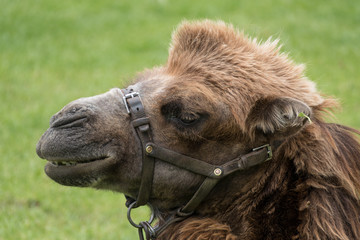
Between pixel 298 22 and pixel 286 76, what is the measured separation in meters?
9.55

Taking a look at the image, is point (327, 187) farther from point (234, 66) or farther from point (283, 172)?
point (234, 66)

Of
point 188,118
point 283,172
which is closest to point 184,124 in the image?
point 188,118

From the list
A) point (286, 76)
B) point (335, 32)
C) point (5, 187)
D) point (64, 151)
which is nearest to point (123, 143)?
point (64, 151)

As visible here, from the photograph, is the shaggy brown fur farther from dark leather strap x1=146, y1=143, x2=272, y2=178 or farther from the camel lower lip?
the camel lower lip

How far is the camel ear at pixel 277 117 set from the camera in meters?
3.62

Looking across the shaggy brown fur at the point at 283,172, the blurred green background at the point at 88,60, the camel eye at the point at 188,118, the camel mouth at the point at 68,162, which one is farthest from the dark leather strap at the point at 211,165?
the blurred green background at the point at 88,60

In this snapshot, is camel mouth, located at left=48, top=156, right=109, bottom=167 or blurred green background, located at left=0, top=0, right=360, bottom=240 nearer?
camel mouth, located at left=48, top=156, right=109, bottom=167

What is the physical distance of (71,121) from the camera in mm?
3760

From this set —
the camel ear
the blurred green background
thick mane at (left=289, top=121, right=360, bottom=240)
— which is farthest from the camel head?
the blurred green background

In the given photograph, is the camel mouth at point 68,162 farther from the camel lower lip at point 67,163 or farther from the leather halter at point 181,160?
the leather halter at point 181,160

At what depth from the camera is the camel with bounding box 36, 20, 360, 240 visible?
3717 mm

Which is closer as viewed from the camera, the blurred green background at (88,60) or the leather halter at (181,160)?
the leather halter at (181,160)

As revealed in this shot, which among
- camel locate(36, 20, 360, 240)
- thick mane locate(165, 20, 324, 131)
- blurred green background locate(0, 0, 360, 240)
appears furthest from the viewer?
blurred green background locate(0, 0, 360, 240)

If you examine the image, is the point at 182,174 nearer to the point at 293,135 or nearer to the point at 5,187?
the point at 293,135
